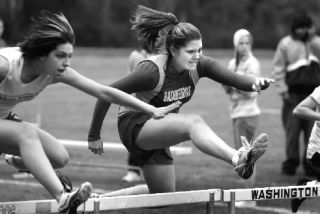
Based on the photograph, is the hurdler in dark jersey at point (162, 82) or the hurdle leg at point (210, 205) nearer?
the hurdle leg at point (210, 205)

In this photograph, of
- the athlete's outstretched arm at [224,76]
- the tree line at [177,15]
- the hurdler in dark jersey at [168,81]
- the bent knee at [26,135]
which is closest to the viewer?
the bent knee at [26,135]

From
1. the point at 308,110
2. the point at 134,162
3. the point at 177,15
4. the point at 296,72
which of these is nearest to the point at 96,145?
the point at 308,110

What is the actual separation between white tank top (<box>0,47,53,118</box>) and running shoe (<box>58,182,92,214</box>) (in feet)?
2.77

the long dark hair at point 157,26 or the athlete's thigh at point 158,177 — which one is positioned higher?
the long dark hair at point 157,26

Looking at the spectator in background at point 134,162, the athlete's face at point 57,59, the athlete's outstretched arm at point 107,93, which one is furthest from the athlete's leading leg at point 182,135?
the spectator in background at point 134,162

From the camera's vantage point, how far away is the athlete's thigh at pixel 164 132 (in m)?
5.80

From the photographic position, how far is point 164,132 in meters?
5.89

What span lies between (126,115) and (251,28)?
5079 centimetres

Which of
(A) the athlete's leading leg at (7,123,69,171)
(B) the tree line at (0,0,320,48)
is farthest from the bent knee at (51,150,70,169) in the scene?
(B) the tree line at (0,0,320,48)

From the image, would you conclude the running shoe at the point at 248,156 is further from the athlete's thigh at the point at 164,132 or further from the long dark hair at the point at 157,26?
the long dark hair at the point at 157,26

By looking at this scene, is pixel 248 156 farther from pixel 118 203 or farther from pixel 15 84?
pixel 15 84

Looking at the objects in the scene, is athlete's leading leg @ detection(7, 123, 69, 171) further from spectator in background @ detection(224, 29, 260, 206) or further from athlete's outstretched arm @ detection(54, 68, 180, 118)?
spectator in background @ detection(224, 29, 260, 206)

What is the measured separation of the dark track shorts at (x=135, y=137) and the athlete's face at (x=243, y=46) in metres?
3.18

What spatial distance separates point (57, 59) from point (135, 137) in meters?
1.22
